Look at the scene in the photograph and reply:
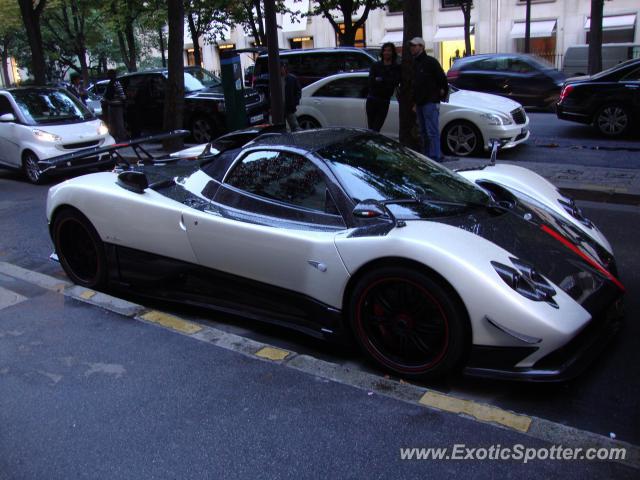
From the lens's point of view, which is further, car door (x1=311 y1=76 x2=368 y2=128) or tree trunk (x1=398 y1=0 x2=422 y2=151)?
car door (x1=311 y1=76 x2=368 y2=128)

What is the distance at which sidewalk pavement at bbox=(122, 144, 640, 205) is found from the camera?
7.05 metres

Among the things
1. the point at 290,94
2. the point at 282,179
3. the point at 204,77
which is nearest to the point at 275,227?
the point at 282,179

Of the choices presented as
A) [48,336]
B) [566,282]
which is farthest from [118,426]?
[566,282]

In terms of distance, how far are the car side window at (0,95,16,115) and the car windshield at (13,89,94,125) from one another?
0.17 meters

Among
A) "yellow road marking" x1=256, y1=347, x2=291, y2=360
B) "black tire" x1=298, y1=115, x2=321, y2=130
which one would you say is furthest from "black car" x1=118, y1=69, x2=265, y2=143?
"yellow road marking" x1=256, y1=347, x2=291, y2=360

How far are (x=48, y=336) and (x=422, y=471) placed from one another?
286cm

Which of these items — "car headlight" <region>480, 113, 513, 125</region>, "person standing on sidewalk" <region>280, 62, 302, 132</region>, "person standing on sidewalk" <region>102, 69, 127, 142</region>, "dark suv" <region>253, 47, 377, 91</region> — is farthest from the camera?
"person standing on sidewalk" <region>102, 69, 127, 142</region>

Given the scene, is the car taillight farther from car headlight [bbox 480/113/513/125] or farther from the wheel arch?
the wheel arch

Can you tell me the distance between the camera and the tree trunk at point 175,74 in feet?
38.3

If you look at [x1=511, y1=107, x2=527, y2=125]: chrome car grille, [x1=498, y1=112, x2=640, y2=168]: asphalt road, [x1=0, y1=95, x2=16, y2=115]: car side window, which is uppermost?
[x1=0, y1=95, x2=16, y2=115]: car side window

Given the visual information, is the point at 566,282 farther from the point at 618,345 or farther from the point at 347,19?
the point at 347,19

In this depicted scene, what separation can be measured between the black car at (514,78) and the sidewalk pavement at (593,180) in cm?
742

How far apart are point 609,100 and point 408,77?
14.7 ft

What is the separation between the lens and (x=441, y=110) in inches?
392
